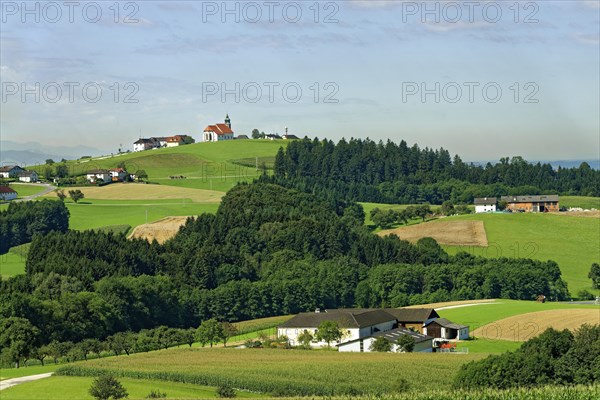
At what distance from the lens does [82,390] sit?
66.2 meters

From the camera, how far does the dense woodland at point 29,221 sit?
15625 centimetres

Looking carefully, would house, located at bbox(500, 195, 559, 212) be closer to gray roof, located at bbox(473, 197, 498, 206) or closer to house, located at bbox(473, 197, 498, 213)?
gray roof, located at bbox(473, 197, 498, 206)

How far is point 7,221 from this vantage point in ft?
515

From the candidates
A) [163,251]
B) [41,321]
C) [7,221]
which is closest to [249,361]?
[41,321]

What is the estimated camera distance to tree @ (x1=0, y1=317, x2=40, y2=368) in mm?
85562

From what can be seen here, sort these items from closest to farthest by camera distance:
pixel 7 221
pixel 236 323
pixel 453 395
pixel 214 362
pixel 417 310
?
pixel 453 395 → pixel 214 362 → pixel 417 310 → pixel 236 323 → pixel 7 221

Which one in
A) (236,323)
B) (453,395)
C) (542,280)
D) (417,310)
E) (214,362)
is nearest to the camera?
(453,395)

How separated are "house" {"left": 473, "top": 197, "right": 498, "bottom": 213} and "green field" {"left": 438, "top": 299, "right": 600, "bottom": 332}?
75956 mm

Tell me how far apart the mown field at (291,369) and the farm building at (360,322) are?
366 inches

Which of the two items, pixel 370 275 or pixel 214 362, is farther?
pixel 370 275

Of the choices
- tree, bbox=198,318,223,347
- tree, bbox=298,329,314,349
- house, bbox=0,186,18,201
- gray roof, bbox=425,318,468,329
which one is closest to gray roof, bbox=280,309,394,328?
tree, bbox=298,329,314,349

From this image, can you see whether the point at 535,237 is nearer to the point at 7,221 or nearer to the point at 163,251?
the point at 163,251

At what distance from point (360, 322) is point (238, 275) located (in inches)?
1639

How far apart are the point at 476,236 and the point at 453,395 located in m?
114
